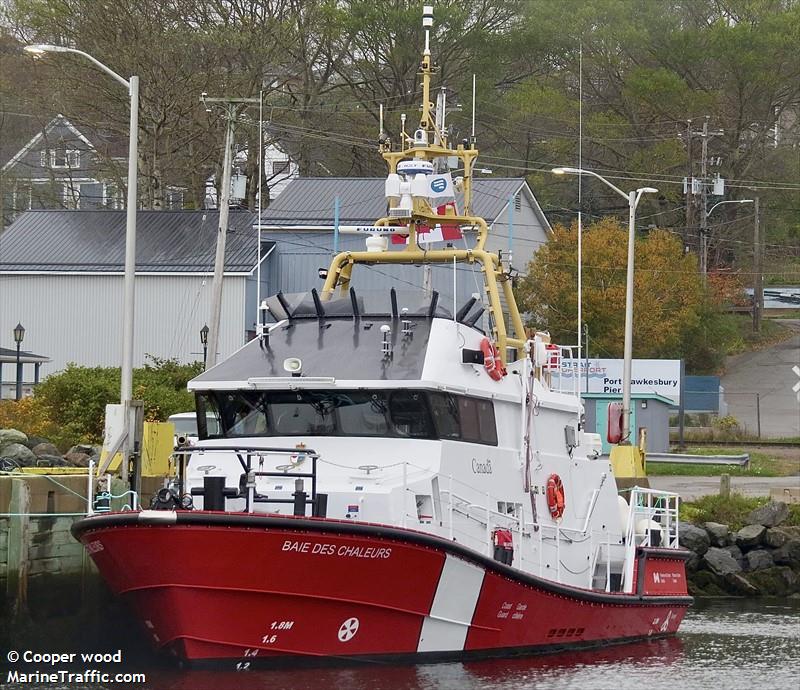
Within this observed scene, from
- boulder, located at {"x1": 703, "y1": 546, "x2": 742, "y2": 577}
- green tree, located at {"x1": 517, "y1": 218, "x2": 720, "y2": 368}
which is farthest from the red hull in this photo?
green tree, located at {"x1": 517, "y1": 218, "x2": 720, "y2": 368}

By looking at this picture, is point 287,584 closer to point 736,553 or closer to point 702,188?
point 736,553

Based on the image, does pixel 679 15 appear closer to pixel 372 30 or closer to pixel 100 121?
pixel 372 30

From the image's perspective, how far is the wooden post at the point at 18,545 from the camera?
16.9 meters

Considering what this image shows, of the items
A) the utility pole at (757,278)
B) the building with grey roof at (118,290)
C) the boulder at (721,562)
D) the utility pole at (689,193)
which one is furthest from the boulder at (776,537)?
the utility pole at (757,278)

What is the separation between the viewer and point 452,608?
51.0 feet

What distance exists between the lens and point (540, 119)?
2259 inches

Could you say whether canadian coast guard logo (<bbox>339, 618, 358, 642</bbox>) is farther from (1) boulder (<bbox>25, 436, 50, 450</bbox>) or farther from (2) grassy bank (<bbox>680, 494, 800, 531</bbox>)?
(2) grassy bank (<bbox>680, 494, 800, 531</bbox>)

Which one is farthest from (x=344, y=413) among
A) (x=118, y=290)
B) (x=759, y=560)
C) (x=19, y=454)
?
(x=118, y=290)

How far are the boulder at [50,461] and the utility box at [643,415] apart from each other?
66.4 feet

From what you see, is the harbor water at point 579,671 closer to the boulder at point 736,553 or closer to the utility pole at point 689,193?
the boulder at point 736,553

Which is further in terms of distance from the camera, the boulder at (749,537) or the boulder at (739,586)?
the boulder at (749,537)

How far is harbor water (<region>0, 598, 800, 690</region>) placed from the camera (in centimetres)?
1438

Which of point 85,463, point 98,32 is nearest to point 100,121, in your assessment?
point 98,32

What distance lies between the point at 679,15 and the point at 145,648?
4897 cm
